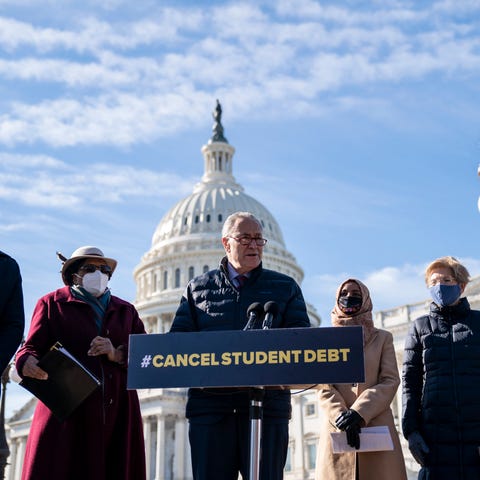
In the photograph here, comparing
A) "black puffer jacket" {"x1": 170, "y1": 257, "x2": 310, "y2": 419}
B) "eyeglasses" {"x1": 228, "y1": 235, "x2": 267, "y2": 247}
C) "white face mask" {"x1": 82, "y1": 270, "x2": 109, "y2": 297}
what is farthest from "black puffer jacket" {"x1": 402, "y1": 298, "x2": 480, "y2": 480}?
"white face mask" {"x1": 82, "y1": 270, "x2": 109, "y2": 297}

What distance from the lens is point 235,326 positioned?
744 centimetres

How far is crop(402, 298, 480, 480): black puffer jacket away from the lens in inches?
298

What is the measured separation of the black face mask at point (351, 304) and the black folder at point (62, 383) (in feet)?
7.62

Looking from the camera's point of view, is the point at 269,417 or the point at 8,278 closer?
the point at 8,278

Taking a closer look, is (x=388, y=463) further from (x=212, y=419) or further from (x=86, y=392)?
(x=86, y=392)

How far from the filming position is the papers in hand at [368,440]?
7336 millimetres

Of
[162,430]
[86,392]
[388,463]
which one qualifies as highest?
[162,430]

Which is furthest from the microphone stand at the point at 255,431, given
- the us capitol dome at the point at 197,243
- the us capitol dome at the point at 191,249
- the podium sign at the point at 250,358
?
the us capitol dome at the point at 191,249

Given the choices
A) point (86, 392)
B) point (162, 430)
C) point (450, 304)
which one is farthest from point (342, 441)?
point (162, 430)

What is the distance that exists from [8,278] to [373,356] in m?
3.48

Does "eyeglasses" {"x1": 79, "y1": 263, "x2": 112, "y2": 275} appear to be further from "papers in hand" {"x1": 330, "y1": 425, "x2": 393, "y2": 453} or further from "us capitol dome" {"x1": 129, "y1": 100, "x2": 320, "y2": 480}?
"us capitol dome" {"x1": 129, "y1": 100, "x2": 320, "y2": 480}

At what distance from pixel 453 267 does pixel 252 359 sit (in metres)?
3.04

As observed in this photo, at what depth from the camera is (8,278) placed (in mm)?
6598

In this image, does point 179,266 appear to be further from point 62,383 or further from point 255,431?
point 255,431
